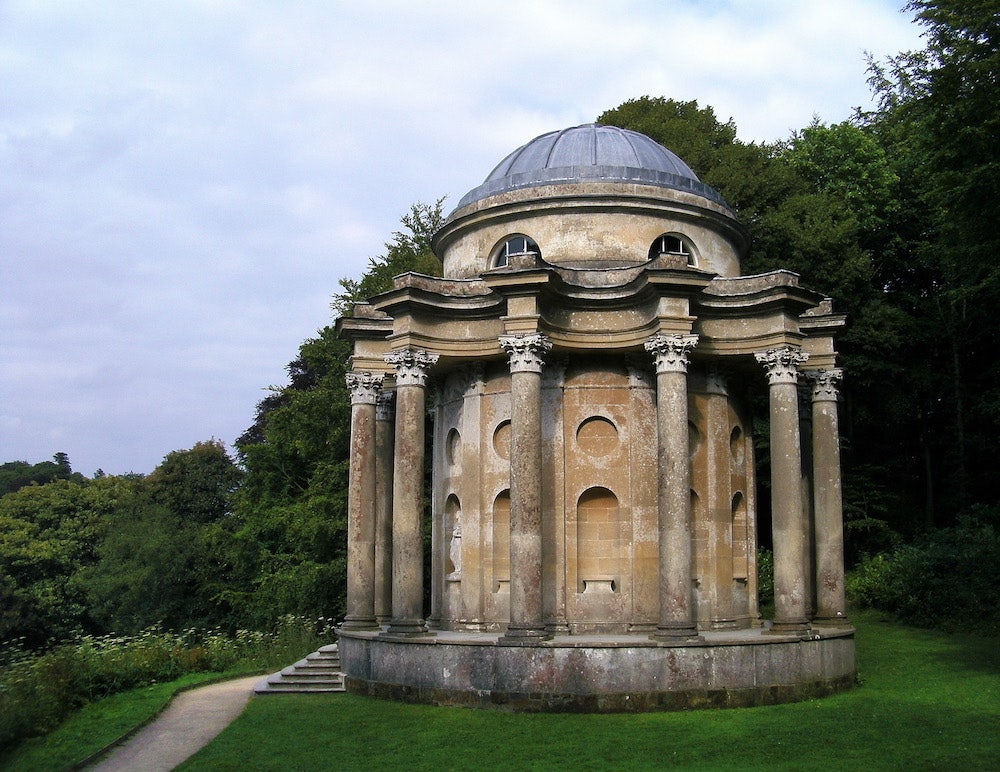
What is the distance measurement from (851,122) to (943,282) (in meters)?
8.96

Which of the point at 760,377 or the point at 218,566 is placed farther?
the point at 218,566

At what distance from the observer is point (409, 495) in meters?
18.8

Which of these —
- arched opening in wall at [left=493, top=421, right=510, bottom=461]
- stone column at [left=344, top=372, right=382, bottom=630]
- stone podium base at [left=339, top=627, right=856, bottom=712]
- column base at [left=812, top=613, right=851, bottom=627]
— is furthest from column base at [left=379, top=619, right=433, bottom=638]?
column base at [left=812, top=613, right=851, bottom=627]

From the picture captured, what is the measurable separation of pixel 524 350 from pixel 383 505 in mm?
6134

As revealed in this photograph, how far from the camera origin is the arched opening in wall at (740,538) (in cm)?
2092

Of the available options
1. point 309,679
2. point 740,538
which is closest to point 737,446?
point 740,538

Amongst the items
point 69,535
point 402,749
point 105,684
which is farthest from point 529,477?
point 69,535

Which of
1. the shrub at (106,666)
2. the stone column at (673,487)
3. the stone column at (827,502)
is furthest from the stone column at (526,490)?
the shrub at (106,666)

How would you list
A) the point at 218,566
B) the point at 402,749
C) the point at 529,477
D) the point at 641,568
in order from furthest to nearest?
the point at 218,566
the point at 641,568
the point at 529,477
the point at 402,749

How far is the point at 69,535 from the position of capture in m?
56.5

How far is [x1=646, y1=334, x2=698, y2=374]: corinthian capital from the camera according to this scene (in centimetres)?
1817

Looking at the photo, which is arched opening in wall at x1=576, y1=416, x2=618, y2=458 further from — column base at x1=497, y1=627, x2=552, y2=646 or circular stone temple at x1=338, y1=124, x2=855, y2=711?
column base at x1=497, y1=627, x2=552, y2=646

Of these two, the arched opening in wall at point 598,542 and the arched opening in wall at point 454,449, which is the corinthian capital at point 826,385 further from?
the arched opening in wall at point 454,449

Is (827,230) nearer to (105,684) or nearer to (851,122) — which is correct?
(851,122)
